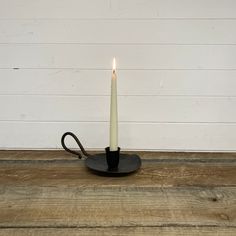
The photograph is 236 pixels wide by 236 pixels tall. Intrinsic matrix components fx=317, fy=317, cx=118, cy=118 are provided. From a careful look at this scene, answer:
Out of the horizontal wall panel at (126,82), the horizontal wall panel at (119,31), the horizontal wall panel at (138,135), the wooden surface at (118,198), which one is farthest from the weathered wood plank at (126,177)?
the horizontal wall panel at (119,31)

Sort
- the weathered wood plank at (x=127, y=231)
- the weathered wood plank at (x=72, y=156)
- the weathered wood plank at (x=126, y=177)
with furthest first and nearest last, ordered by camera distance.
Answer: the weathered wood plank at (x=72, y=156), the weathered wood plank at (x=126, y=177), the weathered wood plank at (x=127, y=231)

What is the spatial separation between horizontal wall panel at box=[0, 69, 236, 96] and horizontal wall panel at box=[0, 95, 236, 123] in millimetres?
24

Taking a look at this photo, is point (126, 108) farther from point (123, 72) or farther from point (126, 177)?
point (126, 177)

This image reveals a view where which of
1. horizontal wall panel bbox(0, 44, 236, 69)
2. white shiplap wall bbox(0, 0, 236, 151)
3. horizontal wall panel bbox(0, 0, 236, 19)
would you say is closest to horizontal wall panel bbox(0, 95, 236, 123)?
white shiplap wall bbox(0, 0, 236, 151)

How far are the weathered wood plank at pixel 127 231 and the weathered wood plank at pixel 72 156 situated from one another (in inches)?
16.0

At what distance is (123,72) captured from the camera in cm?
107

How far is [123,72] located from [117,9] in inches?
8.1

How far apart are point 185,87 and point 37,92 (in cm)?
50

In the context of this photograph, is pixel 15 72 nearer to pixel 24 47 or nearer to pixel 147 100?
pixel 24 47

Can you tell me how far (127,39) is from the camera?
1.06 meters

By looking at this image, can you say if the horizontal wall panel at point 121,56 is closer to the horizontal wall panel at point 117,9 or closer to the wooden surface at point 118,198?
the horizontal wall panel at point 117,9

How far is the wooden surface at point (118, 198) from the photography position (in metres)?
0.64

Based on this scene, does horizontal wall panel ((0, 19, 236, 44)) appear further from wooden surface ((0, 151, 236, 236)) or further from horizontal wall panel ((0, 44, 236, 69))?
wooden surface ((0, 151, 236, 236))

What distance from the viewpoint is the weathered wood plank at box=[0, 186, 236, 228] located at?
653 mm
